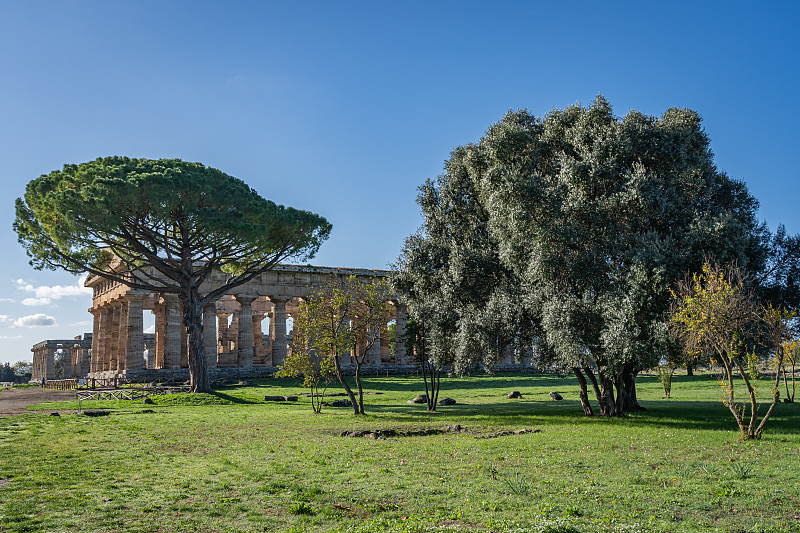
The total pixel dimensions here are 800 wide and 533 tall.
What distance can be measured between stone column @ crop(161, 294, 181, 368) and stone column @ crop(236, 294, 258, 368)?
547 centimetres

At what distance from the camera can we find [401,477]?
11367 mm

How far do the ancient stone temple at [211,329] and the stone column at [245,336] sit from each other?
0.09m

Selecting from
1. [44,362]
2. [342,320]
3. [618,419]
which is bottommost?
[44,362]

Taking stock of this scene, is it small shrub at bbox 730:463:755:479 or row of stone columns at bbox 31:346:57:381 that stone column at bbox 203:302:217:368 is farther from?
small shrub at bbox 730:463:755:479

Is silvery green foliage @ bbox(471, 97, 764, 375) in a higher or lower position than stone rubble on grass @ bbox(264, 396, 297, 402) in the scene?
higher

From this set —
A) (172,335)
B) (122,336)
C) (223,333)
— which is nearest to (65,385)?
(122,336)

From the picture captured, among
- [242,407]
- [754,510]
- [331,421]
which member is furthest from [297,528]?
[242,407]

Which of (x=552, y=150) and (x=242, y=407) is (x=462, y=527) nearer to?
(x=552, y=150)

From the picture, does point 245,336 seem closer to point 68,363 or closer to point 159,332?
point 159,332

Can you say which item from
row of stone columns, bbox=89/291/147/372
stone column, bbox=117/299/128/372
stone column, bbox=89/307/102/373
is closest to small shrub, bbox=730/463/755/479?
row of stone columns, bbox=89/291/147/372

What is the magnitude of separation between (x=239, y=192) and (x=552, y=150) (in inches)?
810

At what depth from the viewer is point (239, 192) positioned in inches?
1442

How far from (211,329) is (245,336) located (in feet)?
11.4

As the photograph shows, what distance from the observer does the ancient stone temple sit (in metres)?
51.1
